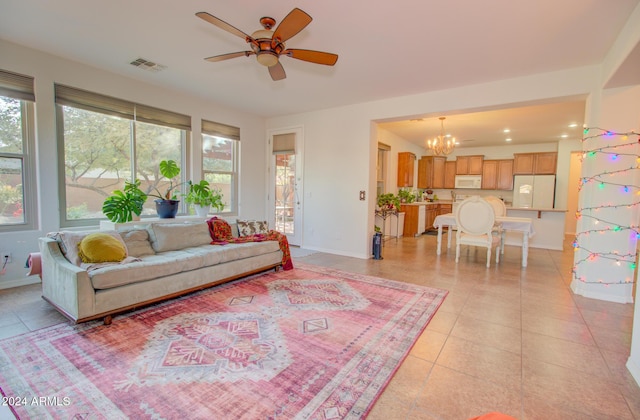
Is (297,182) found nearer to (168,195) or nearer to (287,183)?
(287,183)

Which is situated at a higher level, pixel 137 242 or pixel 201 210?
pixel 201 210

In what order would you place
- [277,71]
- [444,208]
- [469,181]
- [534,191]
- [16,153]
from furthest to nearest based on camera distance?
1. [444,208]
2. [469,181]
3. [534,191]
4. [16,153]
5. [277,71]

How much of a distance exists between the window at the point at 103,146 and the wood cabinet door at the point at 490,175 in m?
8.11

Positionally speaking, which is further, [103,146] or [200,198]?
[200,198]

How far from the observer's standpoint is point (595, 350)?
7.43 feet

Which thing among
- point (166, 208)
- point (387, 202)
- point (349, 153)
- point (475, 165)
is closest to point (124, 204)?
point (166, 208)

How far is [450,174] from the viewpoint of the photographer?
30.2 feet

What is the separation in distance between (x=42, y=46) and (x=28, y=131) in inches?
38.2

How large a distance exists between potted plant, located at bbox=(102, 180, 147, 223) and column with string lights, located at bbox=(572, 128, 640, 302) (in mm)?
5573

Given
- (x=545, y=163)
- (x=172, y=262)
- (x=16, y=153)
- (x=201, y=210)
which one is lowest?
(x=172, y=262)

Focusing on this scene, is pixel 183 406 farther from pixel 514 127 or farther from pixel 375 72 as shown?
pixel 514 127

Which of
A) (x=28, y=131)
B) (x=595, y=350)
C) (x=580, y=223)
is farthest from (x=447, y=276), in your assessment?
(x=28, y=131)

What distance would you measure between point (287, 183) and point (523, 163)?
6560 millimetres

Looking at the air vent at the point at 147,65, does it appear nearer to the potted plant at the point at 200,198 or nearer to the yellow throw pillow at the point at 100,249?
the potted plant at the point at 200,198
